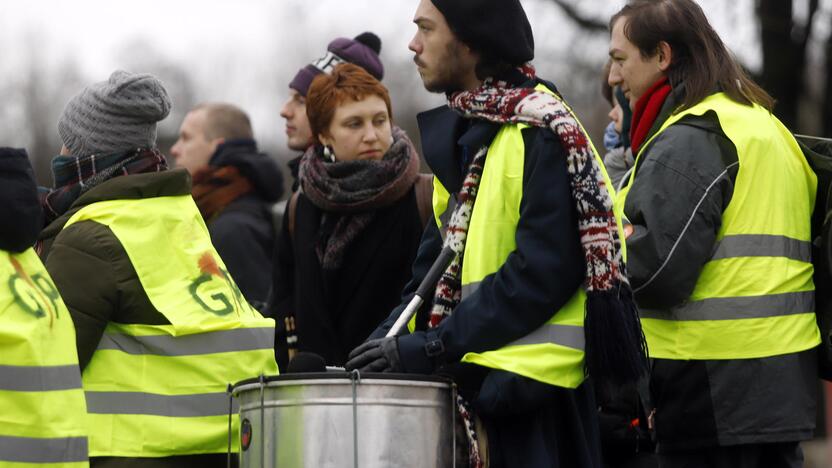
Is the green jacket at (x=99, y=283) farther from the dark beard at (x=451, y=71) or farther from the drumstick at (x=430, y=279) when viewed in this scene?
the dark beard at (x=451, y=71)

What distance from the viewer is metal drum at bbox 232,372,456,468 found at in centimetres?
477

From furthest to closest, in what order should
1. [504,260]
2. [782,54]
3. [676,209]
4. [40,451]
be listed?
[782,54] < [676,209] < [504,260] < [40,451]

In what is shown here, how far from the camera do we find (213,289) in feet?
19.5

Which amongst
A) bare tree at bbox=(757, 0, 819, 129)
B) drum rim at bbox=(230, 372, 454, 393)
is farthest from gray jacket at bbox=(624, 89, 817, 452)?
bare tree at bbox=(757, 0, 819, 129)

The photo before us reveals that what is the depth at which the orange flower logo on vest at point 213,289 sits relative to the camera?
587cm

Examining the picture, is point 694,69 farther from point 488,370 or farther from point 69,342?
point 69,342

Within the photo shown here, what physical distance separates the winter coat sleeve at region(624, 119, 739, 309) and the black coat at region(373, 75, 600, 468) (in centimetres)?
91

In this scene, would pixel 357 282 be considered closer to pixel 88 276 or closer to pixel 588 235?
pixel 88 276

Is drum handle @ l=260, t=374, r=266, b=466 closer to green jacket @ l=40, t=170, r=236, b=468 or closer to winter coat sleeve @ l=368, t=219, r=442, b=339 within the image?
winter coat sleeve @ l=368, t=219, r=442, b=339

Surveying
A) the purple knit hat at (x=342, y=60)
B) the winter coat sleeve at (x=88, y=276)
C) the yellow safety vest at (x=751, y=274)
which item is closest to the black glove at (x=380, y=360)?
the winter coat sleeve at (x=88, y=276)

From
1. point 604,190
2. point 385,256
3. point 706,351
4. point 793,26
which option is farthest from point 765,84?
point 604,190

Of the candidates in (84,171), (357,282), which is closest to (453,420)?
(84,171)

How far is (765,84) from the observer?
48.0ft

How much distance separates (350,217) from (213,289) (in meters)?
1.66
